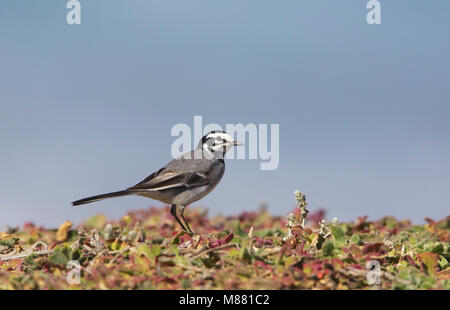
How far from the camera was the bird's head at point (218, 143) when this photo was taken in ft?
34.3

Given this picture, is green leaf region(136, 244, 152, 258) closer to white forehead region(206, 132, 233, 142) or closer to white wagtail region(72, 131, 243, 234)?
white wagtail region(72, 131, 243, 234)

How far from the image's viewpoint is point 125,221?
39.1ft

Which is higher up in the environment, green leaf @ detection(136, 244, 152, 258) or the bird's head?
the bird's head

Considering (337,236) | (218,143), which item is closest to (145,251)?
(337,236)

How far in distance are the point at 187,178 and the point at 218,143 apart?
123 cm

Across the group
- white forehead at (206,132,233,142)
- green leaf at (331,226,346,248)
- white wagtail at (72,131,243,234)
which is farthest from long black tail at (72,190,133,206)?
green leaf at (331,226,346,248)

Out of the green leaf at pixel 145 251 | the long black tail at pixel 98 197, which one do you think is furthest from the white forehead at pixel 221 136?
the green leaf at pixel 145 251

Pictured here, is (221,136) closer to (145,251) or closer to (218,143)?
(218,143)

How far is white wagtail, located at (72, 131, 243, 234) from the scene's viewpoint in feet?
30.8
